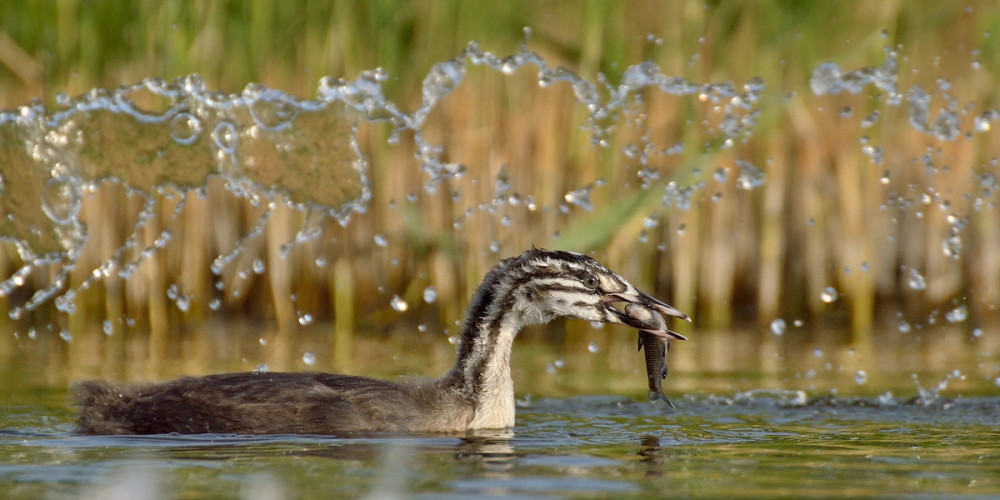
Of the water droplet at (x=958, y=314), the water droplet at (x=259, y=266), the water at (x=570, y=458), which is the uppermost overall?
the water droplet at (x=259, y=266)

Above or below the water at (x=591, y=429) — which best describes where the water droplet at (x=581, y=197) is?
above

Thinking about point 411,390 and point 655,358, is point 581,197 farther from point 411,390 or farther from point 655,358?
point 411,390

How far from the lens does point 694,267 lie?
38.6ft

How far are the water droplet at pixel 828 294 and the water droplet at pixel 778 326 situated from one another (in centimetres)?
37

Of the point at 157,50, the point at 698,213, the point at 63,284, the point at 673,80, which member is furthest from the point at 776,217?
the point at 63,284

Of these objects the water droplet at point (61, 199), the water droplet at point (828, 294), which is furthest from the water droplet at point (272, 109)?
the water droplet at point (828, 294)

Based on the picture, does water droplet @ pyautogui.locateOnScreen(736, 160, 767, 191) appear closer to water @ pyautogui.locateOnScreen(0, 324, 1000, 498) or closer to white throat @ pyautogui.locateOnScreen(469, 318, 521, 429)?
water @ pyautogui.locateOnScreen(0, 324, 1000, 498)

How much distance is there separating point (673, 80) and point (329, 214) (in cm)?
273

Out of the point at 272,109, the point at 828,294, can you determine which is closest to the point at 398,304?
the point at 272,109

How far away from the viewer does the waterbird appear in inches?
297

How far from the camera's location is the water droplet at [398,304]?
1187 cm

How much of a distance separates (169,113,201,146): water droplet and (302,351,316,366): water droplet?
1807 mm

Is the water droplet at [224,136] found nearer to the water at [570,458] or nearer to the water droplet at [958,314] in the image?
the water at [570,458]

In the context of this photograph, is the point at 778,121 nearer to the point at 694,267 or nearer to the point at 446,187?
the point at 694,267
